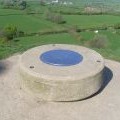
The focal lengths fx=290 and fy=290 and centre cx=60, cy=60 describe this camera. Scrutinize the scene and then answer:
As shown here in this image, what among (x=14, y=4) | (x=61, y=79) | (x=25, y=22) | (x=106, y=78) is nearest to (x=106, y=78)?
(x=106, y=78)

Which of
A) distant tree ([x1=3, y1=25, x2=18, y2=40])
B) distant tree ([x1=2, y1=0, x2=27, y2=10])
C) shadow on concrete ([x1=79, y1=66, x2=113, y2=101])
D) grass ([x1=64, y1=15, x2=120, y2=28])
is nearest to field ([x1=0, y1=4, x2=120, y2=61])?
grass ([x1=64, y1=15, x2=120, y2=28])

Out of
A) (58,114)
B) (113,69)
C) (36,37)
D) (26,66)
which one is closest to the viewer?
(58,114)

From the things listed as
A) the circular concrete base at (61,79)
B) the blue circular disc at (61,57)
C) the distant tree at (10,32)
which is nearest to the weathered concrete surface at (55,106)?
the circular concrete base at (61,79)

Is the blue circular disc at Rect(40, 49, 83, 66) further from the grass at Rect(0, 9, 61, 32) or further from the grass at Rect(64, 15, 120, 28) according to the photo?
Result: the grass at Rect(64, 15, 120, 28)

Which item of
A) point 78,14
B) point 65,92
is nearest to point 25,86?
point 65,92

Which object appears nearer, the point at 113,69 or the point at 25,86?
the point at 25,86

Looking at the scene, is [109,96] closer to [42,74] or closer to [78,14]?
[42,74]
